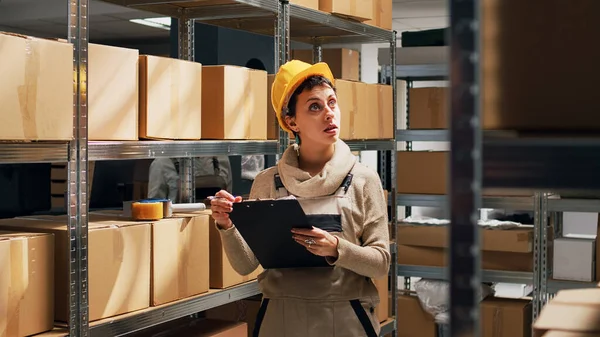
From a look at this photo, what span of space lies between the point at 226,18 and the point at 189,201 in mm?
912

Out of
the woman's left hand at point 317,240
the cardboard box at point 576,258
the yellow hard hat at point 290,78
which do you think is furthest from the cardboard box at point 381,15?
the woman's left hand at point 317,240

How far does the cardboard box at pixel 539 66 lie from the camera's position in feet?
3.10

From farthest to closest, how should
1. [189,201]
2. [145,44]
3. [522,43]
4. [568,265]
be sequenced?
1. [145,44]
2. [568,265]
3. [189,201]
4. [522,43]

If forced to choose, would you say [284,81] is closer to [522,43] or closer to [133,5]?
[133,5]

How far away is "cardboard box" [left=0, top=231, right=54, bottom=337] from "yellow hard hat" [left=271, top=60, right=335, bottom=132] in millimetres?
904

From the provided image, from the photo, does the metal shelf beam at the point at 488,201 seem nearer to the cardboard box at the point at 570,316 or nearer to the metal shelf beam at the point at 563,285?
the metal shelf beam at the point at 563,285

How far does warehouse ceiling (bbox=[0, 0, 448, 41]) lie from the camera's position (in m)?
8.56

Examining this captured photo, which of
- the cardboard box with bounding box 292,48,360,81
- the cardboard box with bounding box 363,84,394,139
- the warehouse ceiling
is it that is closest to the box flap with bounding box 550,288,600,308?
the cardboard box with bounding box 363,84,394,139

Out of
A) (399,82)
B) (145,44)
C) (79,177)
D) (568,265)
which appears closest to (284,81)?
(79,177)

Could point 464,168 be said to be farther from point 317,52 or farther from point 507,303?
point 507,303

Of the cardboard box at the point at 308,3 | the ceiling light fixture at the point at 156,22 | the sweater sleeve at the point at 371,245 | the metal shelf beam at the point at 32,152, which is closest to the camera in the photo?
the metal shelf beam at the point at 32,152

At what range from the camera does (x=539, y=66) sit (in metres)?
0.96

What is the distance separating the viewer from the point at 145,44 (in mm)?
12859

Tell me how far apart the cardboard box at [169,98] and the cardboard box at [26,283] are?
2.11 ft
